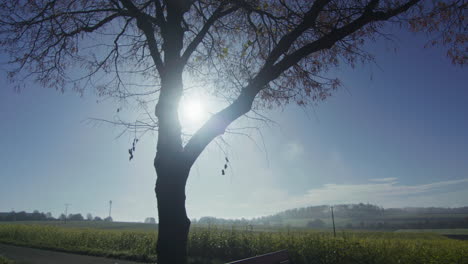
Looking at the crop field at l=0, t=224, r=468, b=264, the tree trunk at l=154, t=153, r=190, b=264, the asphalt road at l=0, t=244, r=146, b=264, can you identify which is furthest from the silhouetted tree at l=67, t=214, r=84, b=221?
the tree trunk at l=154, t=153, r=190, b=264

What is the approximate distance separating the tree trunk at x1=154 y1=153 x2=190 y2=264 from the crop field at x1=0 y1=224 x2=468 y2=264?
9.97 meters

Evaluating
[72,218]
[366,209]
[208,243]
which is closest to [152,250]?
[208,243]

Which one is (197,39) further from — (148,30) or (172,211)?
(172,211)

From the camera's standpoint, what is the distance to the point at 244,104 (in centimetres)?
362

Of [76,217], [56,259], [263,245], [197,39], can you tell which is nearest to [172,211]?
[197,39]

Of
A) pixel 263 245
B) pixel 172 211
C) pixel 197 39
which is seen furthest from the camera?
pixel 263 245

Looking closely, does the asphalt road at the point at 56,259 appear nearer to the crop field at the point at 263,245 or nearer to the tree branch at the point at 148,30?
the crop field at the point at 263,245

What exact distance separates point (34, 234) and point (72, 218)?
109m

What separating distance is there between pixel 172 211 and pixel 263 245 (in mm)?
13534

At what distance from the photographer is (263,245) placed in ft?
51.3

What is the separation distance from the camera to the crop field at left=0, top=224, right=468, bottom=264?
10914 mm

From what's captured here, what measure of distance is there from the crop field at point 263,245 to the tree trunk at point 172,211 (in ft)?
32.7

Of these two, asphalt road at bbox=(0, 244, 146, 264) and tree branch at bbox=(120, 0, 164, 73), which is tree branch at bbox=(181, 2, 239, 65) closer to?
tree branch at bbox=(120, 0, 164, 73)

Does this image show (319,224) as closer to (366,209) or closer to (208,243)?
(366,209)
